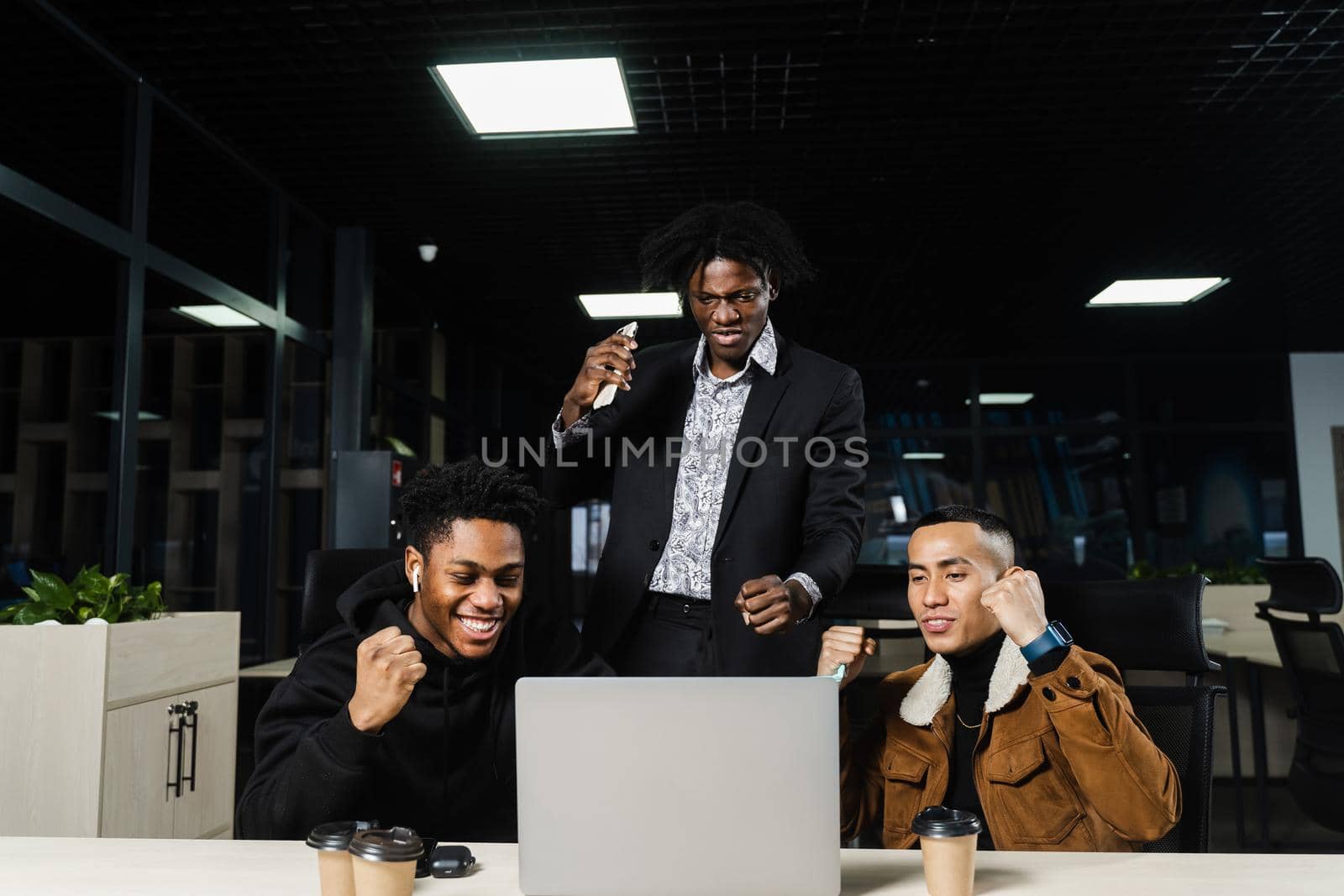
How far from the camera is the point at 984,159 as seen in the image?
4.54m

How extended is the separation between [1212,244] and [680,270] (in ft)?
16.0

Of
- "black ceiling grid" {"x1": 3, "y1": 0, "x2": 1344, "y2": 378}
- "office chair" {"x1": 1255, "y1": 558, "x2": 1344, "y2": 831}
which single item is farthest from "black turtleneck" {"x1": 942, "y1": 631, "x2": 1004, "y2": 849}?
"office chair" {"x1": 1255, "y1": 558, "x2": 1344, "y2": 831}

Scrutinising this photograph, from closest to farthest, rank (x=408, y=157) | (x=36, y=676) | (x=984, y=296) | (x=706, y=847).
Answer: (x=706, y=847)
(x=36, y=676)
(x=408, y=157)
(x=984, y=296)

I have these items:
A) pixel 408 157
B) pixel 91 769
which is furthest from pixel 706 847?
pixel 408 157

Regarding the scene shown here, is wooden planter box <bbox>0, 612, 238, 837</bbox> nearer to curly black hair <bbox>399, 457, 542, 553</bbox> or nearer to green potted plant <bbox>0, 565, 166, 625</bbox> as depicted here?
green potted plant <bbox>0, 565, 166, 625</bbox>

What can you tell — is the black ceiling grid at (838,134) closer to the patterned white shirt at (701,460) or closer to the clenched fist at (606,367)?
the patterned white shirt at (701,460)

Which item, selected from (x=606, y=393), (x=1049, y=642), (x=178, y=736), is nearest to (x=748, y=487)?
(x=606, y=393)

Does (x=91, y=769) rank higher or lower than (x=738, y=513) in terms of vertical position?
lower

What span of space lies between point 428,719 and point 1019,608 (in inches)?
36.6

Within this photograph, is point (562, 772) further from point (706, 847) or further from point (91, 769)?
point (91, 769)

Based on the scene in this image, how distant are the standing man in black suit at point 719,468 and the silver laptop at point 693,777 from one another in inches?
37.0

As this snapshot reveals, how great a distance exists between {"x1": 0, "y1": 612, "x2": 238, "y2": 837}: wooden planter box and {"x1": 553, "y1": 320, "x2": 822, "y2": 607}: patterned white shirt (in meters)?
1.45

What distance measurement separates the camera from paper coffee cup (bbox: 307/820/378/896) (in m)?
0.98

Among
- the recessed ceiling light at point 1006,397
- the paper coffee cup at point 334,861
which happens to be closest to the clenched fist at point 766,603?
the paper coffee cup at point 334,861
